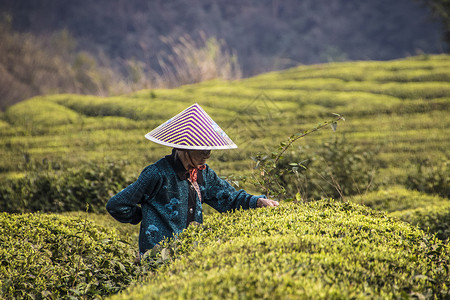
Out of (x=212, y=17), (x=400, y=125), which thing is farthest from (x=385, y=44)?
(x=400, y=125)

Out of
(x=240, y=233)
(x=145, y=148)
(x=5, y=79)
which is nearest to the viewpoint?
(x=240, y=233)

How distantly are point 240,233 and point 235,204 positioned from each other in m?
0.67

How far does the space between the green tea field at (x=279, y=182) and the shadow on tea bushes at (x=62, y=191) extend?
0.02m

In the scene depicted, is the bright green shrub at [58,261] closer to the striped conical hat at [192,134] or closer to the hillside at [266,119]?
the striped conical hat at [192,134]

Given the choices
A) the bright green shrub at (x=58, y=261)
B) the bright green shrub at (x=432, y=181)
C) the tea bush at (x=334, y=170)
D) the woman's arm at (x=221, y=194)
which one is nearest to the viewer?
the bright green shrub at (x=58, y=261)

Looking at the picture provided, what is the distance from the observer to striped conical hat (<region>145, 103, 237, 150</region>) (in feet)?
7.31

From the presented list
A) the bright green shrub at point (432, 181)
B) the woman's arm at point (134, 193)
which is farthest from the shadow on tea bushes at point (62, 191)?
the bright green shrub at point (432, 181)

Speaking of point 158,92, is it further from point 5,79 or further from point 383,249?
point 5,79

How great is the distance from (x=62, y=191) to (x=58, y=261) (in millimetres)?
2488

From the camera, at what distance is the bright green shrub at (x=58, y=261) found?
2.21 metres

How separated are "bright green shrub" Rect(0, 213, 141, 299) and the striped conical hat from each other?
2.08 feet

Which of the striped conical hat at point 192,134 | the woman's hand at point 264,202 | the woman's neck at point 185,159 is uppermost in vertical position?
the striped conical hat at point 192,134

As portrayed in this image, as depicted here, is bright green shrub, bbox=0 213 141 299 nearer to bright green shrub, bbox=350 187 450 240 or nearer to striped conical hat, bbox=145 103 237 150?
striped conical hat, bbox=145 103 237 150

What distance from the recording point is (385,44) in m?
29.8
